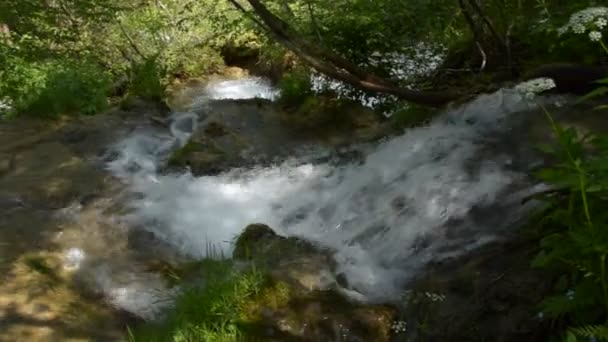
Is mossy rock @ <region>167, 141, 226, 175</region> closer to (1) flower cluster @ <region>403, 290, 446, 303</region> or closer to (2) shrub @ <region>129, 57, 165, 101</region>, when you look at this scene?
(2) shrub @ <region>129, 57, 165, 101</region>

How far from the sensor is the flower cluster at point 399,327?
140 inches

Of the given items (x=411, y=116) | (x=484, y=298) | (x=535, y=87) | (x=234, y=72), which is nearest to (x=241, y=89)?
(x=234, y=72)

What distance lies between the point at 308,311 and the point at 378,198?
165 cm

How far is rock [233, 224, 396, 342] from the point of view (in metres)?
3.54

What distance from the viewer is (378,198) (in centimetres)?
510

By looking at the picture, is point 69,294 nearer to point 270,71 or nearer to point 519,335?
point 519,335

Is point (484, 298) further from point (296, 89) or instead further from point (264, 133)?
point (296, 89)

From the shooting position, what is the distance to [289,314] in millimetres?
3643

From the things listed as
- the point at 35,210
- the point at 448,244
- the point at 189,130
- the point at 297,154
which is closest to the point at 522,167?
the point at 448,244

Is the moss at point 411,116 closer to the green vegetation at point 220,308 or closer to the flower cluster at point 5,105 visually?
the green vegetation at point 220,308

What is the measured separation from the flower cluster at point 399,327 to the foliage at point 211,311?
2.66ft

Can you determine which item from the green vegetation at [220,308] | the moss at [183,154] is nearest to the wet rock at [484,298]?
the green vegetation at [220,308]

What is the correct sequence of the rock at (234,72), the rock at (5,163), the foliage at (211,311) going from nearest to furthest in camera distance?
the foliage at (211,311), the rock at (5,163), the rock at (234,72)

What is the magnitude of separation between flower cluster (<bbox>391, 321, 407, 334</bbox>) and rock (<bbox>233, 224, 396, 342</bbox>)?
0.10ft
